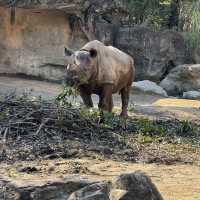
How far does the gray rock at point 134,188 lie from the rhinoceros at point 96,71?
20.0 ft

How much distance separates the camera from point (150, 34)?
74.4 ft

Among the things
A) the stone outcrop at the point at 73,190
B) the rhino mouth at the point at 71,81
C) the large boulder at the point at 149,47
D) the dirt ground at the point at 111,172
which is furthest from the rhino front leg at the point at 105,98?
the large boulder at the point at 149,47

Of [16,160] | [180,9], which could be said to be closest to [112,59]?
[16,160]

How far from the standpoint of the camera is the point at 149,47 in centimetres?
2278

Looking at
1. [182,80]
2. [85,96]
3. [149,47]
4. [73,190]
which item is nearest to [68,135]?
[85,96]

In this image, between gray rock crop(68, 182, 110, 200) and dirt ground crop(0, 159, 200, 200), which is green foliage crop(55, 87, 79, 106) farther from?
gray rock crop(68, 182, 110, 200)

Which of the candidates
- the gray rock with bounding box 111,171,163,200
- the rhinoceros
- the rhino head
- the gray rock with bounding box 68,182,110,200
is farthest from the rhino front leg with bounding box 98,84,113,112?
the gray rock with bounding box 68,182,110,200

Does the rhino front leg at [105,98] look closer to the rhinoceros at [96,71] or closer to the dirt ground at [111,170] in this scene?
the rhinoceros at [96,71]

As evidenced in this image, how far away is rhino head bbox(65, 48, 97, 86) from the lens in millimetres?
11172

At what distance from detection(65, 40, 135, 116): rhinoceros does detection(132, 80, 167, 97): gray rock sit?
823 cm

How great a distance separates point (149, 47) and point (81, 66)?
38.2 feet

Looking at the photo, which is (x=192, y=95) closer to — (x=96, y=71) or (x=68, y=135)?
(x=96, y=71)

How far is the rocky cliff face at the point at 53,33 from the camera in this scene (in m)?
20.7

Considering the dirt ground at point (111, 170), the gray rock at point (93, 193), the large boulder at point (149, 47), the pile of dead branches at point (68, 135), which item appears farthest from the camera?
the large boulder at point (149, 47)
